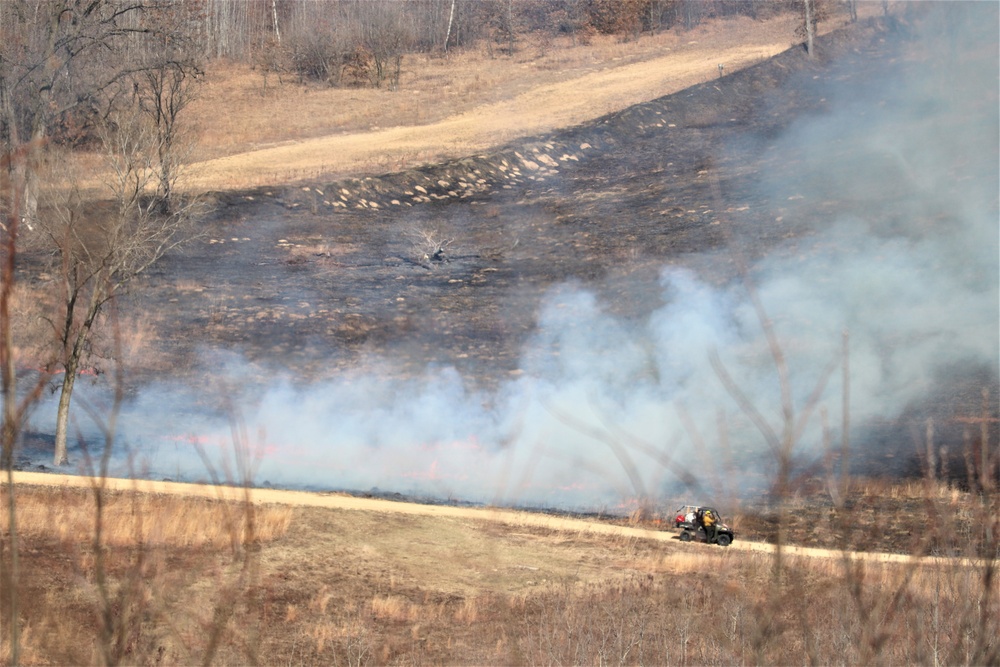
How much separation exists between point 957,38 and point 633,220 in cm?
1733

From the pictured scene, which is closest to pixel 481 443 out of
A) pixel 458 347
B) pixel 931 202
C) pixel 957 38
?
pixel 458 347

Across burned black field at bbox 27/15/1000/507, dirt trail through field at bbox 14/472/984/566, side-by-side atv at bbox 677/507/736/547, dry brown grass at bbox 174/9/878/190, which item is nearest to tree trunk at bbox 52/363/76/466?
dirt trail through field at bbox 14/472/984/566

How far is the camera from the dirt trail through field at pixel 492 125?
35.5 m

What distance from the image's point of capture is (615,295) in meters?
27.6

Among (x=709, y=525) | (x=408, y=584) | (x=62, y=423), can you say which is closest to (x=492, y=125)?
(x=62, y=423)

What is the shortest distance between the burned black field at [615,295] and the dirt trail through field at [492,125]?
1216mm

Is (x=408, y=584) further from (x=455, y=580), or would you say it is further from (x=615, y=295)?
(x=615, y=295)

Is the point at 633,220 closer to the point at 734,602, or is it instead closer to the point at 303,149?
the point at 303,149

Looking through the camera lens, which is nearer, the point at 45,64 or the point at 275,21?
the point at 45,64

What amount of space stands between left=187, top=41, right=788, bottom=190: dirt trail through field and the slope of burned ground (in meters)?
1.02

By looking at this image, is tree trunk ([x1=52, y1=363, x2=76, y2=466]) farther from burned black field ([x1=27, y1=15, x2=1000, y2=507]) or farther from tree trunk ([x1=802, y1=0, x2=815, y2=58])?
tree trunk ([x1=802, y1=0, x2=815, y2=58])

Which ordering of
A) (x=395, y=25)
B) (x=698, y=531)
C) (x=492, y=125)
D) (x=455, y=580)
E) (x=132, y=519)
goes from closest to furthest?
(x=455, y=580), (x=132, y=519), (x=698, y=531), (x=492, y=125), (x=395, y=25)

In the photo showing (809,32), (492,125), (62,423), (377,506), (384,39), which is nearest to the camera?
(377,506)

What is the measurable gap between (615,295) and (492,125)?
14673 millimetres
